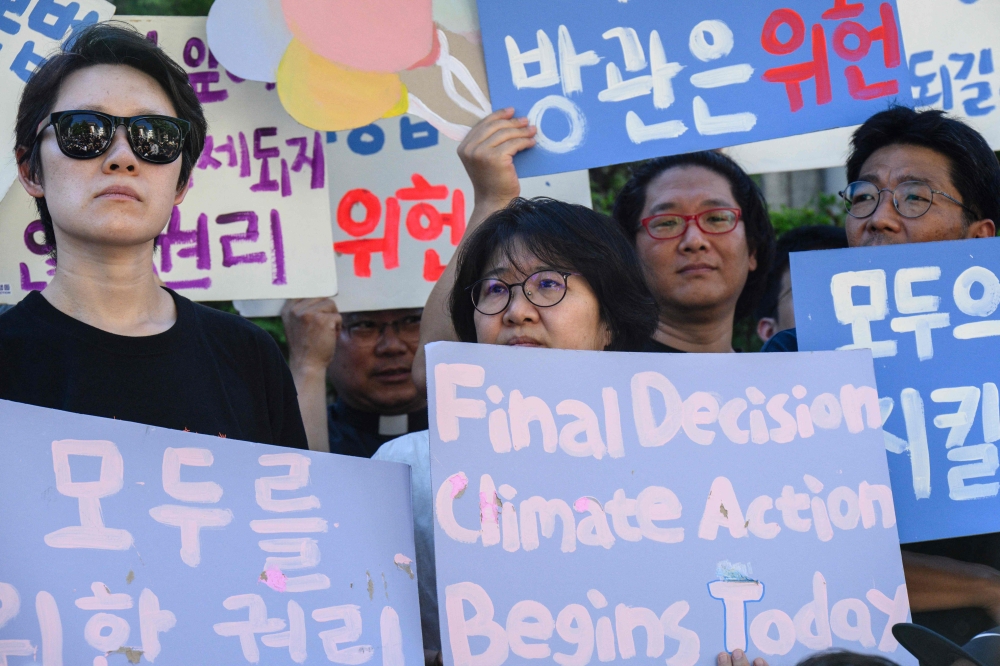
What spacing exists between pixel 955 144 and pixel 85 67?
208cm

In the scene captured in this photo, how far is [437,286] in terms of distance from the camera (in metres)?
2.68

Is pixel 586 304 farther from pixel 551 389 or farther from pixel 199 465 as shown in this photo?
pixel 199 465

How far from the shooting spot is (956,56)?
319 cm

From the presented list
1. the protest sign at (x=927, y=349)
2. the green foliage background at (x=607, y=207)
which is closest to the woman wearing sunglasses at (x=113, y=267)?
the protest sign at (x=927, y=349)

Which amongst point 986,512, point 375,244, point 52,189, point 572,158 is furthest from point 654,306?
point 52,189

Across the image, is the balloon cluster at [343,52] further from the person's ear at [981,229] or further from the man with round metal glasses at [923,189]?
the person's ear at [981,229]

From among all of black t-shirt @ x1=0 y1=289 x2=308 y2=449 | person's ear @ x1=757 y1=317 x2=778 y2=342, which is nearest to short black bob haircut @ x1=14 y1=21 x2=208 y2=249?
black t-shirt @ x1=0 y1=289 x2=308 y2=449

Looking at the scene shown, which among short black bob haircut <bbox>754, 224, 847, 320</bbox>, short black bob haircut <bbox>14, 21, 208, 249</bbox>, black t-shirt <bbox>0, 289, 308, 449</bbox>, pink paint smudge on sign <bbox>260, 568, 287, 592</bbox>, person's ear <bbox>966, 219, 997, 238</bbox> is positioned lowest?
pink paint smudge on sign <bbox>260, 568, 287, 592</bbox>

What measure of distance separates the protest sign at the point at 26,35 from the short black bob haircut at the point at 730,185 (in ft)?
5.28

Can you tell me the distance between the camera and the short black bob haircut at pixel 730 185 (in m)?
3.19

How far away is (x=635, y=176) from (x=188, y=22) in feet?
4.70

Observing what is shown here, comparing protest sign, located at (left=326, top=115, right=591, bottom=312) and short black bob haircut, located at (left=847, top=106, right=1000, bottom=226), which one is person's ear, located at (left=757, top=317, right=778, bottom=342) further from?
short black bob haircut, located at (left=847, top=106, right=1000, bottom=226)

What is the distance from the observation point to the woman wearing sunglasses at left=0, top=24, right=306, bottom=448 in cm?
194

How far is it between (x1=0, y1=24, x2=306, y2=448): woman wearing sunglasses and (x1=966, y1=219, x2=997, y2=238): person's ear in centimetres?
181
